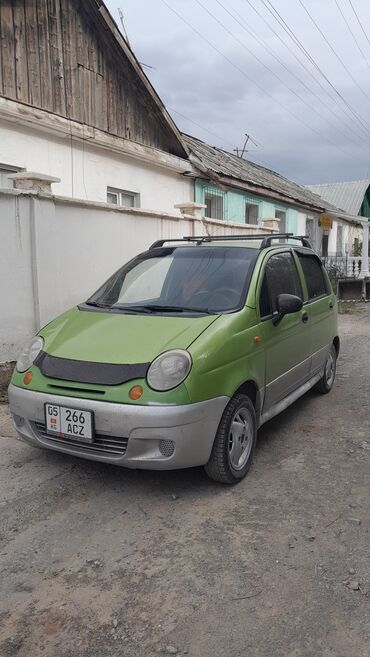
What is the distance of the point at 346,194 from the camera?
31969 mm

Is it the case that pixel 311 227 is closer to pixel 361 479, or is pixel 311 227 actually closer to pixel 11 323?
pixel 11 323

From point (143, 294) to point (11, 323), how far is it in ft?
8.22

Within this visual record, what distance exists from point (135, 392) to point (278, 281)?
1.87 metres

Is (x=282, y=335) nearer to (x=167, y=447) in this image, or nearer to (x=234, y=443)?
(x=234, y=443)

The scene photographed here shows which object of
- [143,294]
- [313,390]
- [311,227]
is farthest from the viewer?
[311,227]

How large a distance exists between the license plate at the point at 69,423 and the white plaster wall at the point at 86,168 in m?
5.64

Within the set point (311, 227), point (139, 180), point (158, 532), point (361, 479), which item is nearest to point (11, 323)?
point (158, 532)

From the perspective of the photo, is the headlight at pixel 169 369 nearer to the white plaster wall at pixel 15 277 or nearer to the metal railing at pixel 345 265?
the white plaster wall at pixel 15 277

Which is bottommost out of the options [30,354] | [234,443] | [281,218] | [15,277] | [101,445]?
[234,443]

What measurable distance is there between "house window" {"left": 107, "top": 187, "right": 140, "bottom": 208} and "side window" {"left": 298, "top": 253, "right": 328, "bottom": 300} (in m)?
5.43

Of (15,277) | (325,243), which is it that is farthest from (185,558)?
(325,243)

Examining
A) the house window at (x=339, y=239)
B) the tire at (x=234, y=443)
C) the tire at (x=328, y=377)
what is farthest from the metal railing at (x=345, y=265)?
the tire at (x=234, y=443)

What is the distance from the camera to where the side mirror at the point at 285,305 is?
401 cm

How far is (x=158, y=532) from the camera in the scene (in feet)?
9.70
